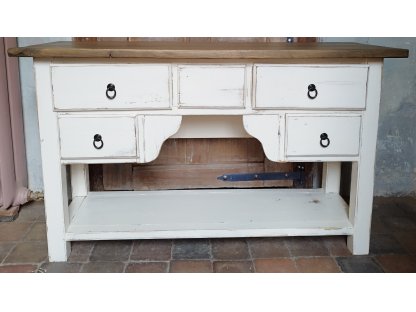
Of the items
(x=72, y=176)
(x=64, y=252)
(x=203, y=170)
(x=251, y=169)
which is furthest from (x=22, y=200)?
(x=251, y=169)

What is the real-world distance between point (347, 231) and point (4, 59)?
7.06 ft

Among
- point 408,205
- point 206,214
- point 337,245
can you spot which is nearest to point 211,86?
point 206,214

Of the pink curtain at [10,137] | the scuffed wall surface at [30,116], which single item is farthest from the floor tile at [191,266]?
the scuffed wall surface at [30,116]

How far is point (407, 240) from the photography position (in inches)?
104

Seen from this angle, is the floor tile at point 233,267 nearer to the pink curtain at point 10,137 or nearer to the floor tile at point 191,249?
the floor tile at point 191,249

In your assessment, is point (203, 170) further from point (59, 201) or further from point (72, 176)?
point (59, 201)

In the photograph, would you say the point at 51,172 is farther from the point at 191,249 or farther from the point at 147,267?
the point at 191,249

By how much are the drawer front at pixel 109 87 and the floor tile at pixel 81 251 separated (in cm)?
77

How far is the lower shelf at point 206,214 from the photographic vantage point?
7.85 ft

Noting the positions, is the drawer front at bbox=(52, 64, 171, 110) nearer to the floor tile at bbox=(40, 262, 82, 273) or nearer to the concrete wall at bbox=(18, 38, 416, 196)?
the floor tile at bbox=(40, 262, 82, 273)

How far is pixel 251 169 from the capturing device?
3.12 m

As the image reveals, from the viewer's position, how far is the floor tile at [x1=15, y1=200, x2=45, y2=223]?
289 cm

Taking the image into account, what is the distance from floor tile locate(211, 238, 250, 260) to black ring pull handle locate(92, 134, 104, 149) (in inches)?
31.1

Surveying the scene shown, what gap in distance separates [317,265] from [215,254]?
504 mm
